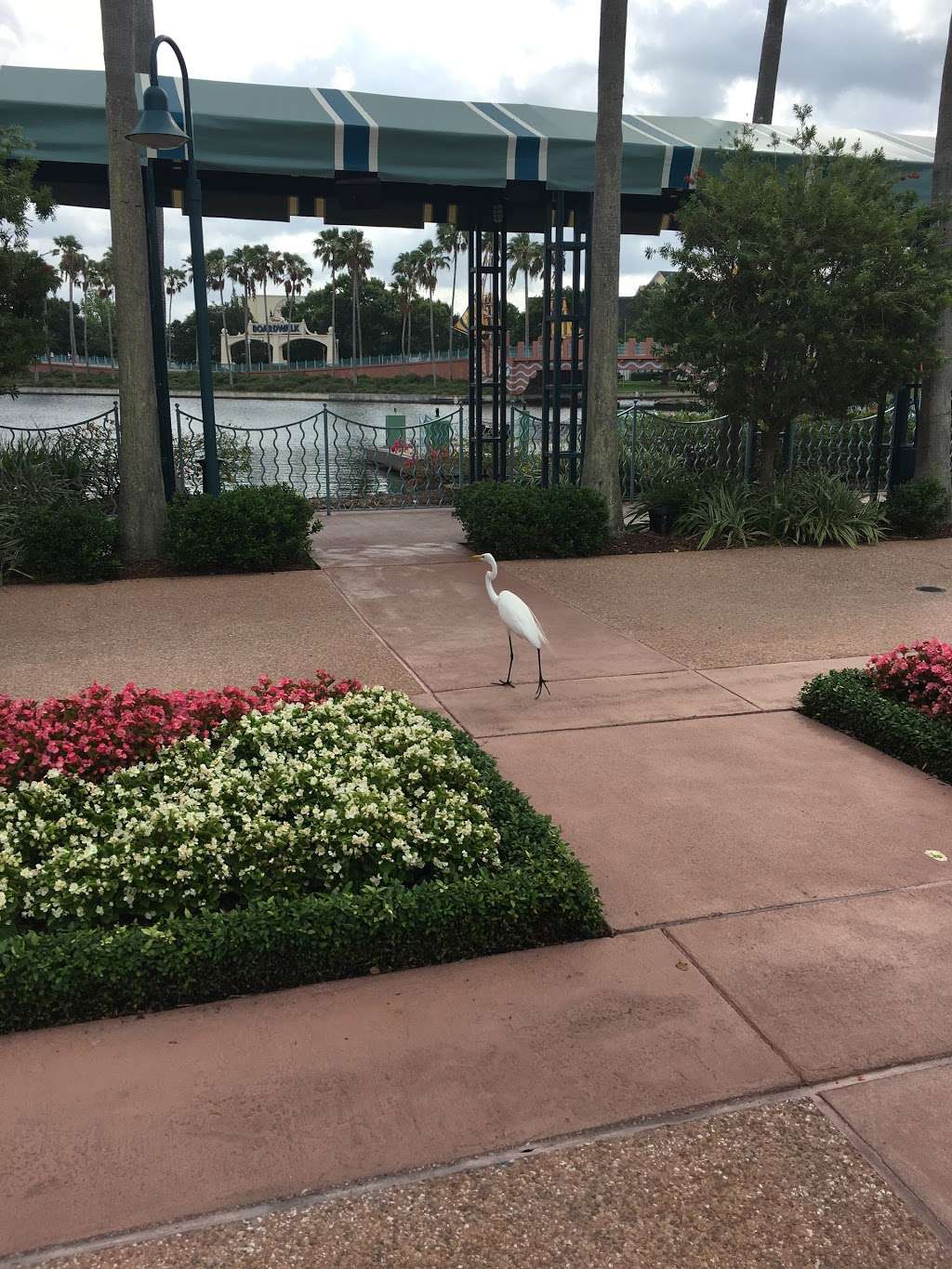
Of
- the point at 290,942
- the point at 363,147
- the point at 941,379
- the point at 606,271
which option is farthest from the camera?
the point at 941,379

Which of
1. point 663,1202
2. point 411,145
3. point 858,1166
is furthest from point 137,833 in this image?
point 411,145

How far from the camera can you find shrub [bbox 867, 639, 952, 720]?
203 inches

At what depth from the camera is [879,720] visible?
5.20 m

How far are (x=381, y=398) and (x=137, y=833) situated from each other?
54660 millimetres

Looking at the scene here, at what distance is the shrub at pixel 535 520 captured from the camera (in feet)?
34.1

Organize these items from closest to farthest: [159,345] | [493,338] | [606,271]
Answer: [159,345] < [606,271] < [493,338]

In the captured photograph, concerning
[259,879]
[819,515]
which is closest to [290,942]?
[259,879]

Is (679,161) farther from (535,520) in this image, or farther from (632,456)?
(535,520)

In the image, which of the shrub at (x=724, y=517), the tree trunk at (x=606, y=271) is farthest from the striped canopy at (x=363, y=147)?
the shrub at (x=724, y=517)

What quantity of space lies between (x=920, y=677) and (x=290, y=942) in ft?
12.3

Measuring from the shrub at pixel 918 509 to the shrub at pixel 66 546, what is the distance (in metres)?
8.70

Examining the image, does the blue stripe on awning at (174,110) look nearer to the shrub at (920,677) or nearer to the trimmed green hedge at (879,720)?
the trimmed green hedge at (879,720)

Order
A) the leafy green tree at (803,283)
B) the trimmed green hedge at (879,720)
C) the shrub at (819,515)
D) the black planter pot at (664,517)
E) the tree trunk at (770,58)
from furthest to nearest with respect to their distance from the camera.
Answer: the tree trunk at (770,58) < the black planter pot at (664,517) < the shrub at (819,515) < the leafy green tree at (803,283) < the trimmed green hedge at (879,720)

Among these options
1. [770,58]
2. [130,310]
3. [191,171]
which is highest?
[770,58]
